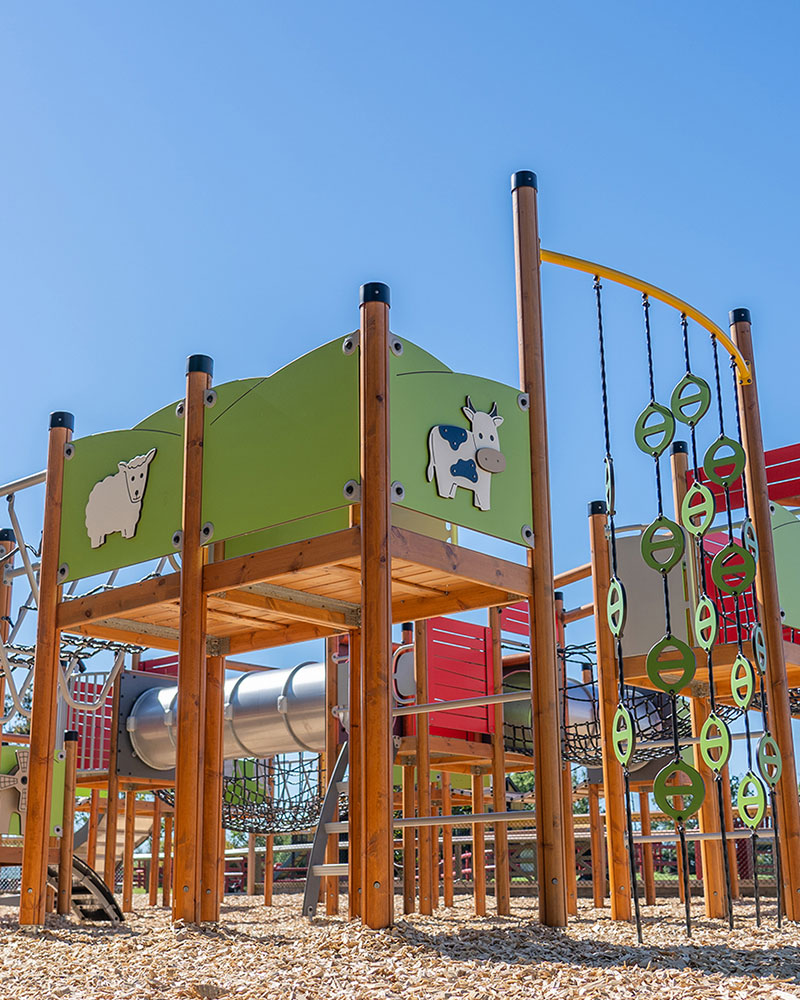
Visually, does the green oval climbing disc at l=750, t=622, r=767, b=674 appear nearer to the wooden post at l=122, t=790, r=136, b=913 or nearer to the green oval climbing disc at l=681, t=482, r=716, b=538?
the green oval climbing disc at l=681, t=482, r=716, b=538

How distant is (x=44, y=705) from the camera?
7746 mm

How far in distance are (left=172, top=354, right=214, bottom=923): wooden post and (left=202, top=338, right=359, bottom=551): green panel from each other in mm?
100

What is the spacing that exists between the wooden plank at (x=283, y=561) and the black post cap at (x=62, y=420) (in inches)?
91.7

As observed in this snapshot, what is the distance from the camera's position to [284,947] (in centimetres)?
543

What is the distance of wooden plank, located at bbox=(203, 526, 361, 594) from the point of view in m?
6.08

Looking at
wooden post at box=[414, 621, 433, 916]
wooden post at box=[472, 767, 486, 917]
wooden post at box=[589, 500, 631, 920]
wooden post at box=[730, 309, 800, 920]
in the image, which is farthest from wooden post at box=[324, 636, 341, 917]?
wooden post at box=[730, 309, 800, 920]

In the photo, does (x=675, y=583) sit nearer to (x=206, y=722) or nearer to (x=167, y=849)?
(x=206, y=722)

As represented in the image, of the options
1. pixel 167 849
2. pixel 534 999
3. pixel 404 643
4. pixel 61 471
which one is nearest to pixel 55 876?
pixel 61 471

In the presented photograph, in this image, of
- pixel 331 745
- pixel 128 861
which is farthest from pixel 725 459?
pixel 128 861

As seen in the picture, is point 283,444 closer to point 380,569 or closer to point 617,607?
point 380,569

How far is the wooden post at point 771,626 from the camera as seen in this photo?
776 centimetres

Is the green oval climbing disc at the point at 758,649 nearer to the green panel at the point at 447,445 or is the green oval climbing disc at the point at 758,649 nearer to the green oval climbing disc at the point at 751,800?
the green oval climbing disc at the point at 751,800

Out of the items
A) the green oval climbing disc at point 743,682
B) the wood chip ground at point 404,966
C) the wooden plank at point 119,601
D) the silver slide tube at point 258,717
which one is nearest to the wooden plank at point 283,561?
the wooden plank at point 119,601

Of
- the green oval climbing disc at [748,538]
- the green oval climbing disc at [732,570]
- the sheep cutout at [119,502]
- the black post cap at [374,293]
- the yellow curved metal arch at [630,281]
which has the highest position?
the yellow curved metal arch at [630,281]
